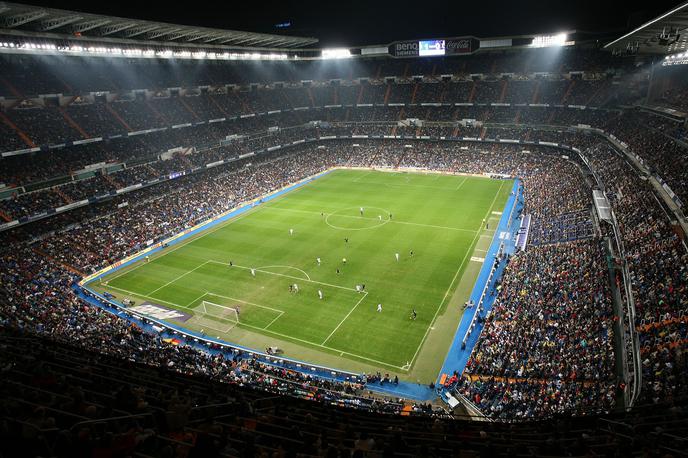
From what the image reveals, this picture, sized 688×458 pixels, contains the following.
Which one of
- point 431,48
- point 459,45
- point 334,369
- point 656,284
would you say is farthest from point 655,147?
point 431,48

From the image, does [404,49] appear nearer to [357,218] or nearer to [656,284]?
[357,218]

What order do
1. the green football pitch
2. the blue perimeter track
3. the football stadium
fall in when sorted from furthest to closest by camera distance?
1. the green football pitch
2. the blue perimeter track
3. the football stadium

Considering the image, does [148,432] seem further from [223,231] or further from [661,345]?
[223,231]

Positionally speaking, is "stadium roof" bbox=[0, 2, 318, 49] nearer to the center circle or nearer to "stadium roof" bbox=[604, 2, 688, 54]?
the center circle

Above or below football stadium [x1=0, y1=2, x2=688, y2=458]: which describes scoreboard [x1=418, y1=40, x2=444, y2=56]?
above

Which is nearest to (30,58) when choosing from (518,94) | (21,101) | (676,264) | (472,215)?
(21,101)

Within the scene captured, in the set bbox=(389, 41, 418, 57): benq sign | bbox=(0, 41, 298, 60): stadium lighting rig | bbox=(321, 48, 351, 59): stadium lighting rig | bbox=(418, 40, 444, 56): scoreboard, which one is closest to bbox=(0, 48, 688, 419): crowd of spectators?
bbox=(0, 41, 298, 60): stadium lighting rig

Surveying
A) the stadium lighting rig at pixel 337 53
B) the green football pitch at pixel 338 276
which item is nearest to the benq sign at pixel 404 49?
the stadium lighting rig at pixel 337 53
